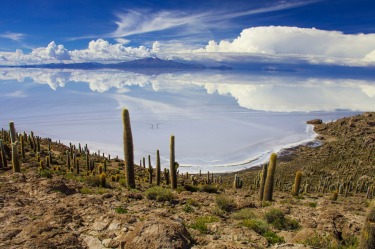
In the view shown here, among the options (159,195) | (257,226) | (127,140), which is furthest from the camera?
(127,140)

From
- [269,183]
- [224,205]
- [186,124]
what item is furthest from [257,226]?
[186,124]

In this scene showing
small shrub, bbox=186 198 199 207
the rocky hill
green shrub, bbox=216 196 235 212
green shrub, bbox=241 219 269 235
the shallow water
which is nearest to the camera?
the rocky hill

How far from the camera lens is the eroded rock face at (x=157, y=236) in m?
6.95

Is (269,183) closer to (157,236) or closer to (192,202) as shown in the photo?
(192,202)

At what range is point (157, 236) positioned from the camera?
707 cm

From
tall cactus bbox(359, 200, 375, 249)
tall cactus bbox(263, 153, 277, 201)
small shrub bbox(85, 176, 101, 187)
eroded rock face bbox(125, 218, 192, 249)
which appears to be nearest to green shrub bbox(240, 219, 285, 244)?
tall cactus bbox(359, 200, 375, 249)

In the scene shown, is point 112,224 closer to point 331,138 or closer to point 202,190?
point 202,190

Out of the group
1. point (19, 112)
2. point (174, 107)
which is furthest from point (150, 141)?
point (19, 112)

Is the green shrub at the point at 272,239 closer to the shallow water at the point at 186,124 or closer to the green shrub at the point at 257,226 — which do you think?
the green shrub at the point at 257,226

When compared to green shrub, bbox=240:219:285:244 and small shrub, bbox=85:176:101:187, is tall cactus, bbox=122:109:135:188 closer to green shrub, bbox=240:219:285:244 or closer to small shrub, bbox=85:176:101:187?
small shrub, bbox=85:176:101:187

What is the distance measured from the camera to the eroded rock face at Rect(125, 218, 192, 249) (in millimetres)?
6945

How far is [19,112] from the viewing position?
93250mm

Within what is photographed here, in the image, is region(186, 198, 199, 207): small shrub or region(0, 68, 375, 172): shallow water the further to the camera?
region(0, 68, 375, 172): shallow water

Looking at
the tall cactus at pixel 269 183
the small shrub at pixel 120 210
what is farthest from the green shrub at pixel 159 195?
the tall cactus at pixel 269 183
